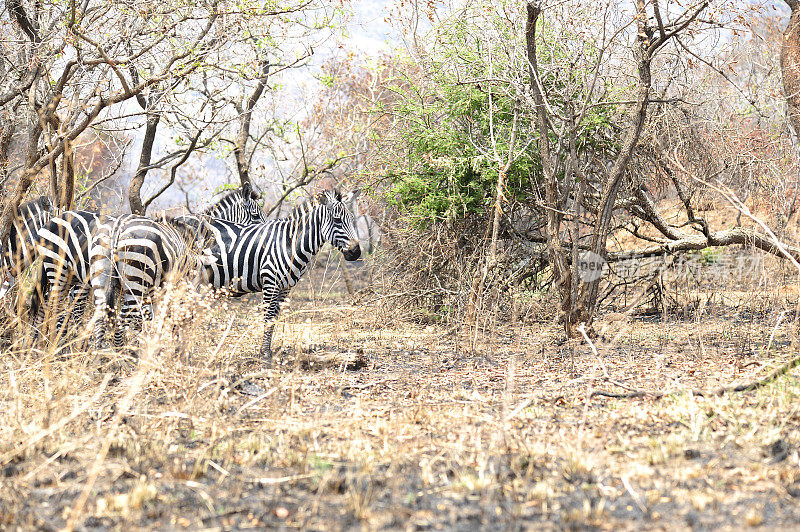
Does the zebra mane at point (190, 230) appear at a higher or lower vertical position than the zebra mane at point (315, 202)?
lower

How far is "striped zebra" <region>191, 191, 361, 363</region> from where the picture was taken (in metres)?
7.62

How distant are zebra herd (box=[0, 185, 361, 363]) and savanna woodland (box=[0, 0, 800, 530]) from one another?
4 cm

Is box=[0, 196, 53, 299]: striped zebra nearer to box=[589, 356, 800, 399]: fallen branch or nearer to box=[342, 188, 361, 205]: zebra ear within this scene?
box=[342, 188, 361, 205]: zebra ear

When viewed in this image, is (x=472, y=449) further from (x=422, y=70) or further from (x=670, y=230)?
(x=670, y=230)

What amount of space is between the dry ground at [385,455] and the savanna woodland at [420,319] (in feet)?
0.07

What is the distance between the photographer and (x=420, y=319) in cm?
1033

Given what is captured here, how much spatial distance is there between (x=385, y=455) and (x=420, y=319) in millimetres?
6749

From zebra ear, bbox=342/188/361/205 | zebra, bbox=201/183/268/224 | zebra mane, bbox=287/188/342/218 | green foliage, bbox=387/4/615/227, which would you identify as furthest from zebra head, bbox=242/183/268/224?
zebra mane, bbox=287/188/342/218

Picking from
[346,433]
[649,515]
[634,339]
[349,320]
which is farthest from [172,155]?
[649,515]

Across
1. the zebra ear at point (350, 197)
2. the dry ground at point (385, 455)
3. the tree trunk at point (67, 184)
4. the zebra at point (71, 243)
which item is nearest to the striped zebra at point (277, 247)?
the zebra ear at point (350, 197)

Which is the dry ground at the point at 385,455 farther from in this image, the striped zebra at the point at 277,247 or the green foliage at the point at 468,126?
the green foliage at the point at 468,126

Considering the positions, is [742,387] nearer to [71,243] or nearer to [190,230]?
[190,230]

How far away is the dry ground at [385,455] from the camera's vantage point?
2.84 m

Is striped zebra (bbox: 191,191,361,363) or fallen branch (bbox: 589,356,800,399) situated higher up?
striped zebra (bbox: 191,191,361,363)
